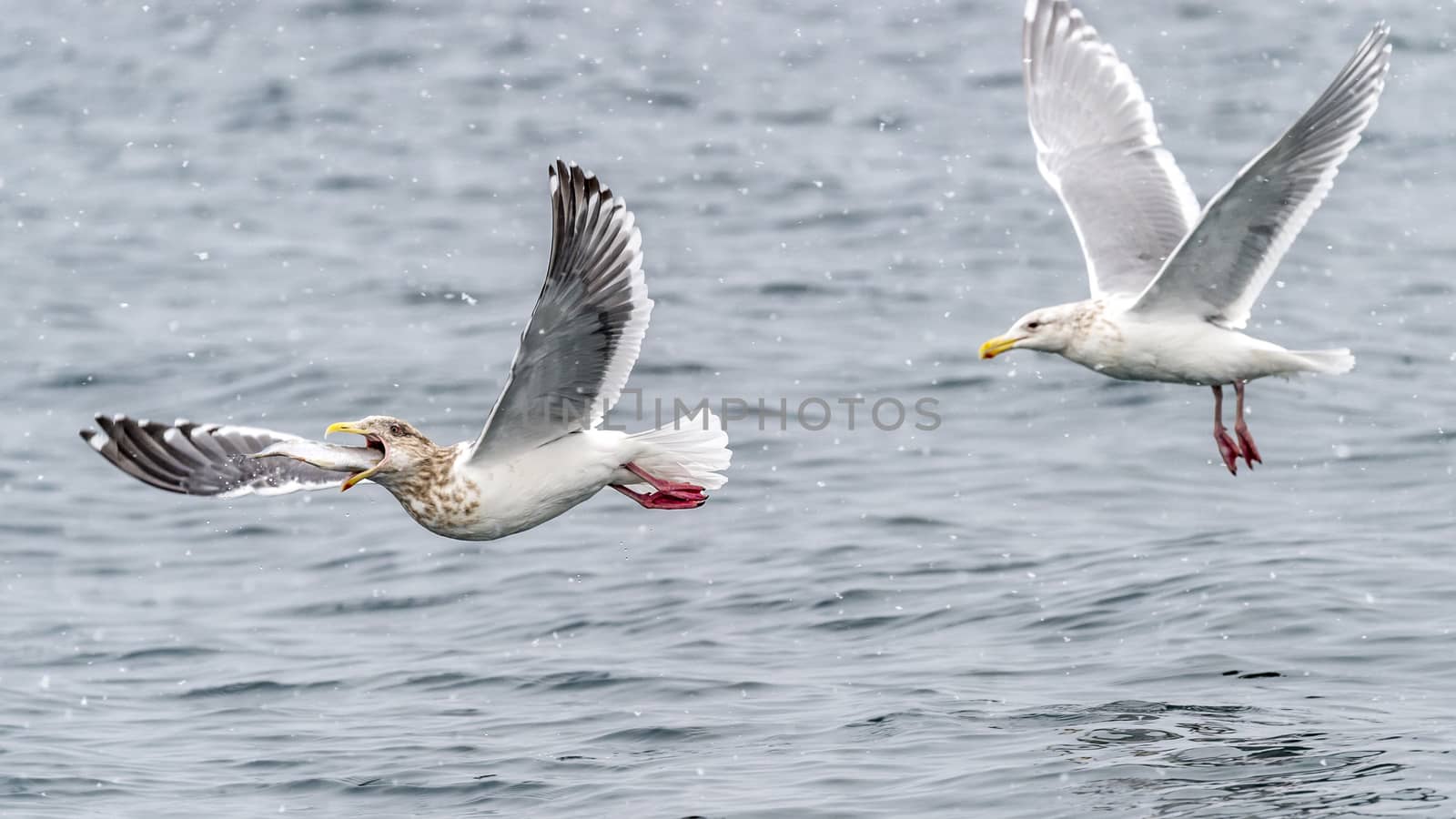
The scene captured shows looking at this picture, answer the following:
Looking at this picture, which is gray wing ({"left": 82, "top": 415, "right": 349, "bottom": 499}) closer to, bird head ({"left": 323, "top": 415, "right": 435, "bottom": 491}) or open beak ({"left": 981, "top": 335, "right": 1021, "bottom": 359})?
bird head ({"left": 323, "top": 415, "right": 435, "bottom": 491})

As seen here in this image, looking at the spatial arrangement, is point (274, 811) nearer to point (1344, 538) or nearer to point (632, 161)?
point (1344, 538)

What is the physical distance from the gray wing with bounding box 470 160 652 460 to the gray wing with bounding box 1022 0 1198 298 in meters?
3.17

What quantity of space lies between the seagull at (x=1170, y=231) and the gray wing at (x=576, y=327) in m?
2.31

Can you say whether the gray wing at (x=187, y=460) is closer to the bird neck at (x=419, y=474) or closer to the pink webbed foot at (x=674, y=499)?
the bird neck at (x=419, y=474)

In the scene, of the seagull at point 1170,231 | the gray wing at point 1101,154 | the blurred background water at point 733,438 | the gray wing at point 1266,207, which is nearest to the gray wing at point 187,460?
the blurred background water at point 733,438

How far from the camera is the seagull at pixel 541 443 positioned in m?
8.20

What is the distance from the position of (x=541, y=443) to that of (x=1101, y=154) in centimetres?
429

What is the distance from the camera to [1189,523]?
48.5 ft

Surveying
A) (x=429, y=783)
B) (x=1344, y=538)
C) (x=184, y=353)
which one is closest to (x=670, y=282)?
(x=184, y=353)

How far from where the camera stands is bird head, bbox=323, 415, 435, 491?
8727 mm

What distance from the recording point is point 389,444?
8.81 m

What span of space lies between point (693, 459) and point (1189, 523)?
21.6ft

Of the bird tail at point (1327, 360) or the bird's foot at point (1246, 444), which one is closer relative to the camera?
the bird tail at point (1327, 360)

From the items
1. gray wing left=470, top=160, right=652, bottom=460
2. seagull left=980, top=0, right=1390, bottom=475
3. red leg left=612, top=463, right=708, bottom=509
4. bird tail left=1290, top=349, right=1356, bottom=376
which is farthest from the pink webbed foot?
bird tail left=1290, top=349, right=1356, bottom=376
